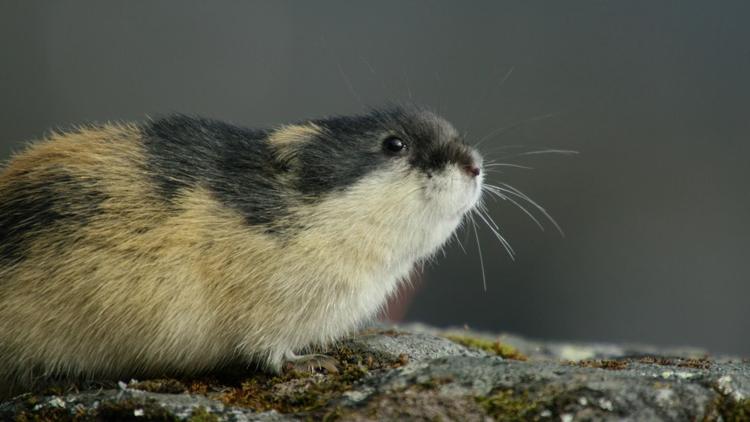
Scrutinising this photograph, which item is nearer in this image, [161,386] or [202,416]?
[202,416]

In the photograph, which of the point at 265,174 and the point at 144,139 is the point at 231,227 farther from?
the point at 144,139

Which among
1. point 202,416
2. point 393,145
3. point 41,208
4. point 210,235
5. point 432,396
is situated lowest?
point 202,416

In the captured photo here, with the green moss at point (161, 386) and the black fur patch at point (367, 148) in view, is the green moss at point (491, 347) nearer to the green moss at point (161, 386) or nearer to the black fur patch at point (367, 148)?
the black fur patch at point (367, 148)

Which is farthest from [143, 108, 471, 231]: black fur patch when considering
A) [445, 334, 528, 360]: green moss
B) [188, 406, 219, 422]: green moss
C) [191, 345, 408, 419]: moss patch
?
[445, 334, 528, 360]: green moss

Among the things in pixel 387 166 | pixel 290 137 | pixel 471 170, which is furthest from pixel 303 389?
pixel 471 170

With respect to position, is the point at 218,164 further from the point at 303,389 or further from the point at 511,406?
the point at 511,406

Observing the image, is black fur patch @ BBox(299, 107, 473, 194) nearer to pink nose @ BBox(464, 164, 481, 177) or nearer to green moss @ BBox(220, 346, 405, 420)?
pink nose @ BBox(464, 164, 481, 177)

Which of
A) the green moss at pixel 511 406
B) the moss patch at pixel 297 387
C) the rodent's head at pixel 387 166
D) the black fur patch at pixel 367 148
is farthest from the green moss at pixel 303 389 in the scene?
the black fur patch at pixel 367 148
